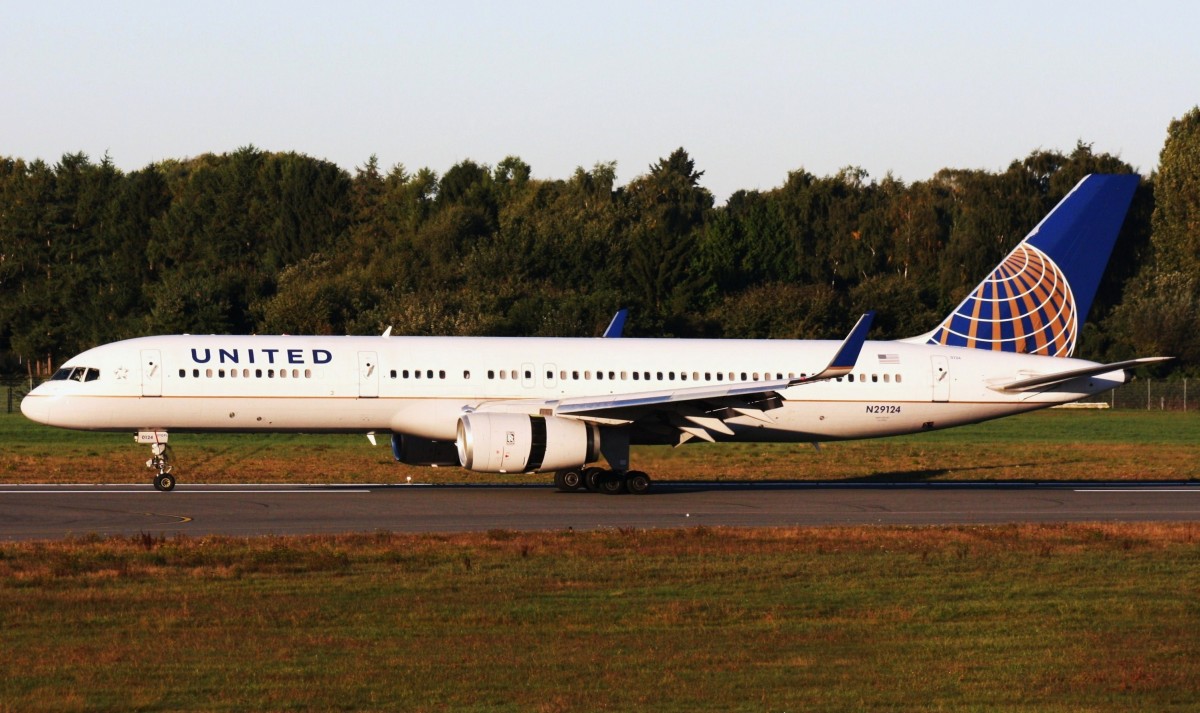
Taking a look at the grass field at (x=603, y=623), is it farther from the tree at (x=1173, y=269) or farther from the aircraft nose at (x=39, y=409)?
the tree at (x=1173, y=269)

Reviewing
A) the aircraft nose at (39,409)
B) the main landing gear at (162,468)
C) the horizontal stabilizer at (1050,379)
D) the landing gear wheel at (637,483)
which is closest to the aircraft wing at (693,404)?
the landing gear wheel at (637,483)

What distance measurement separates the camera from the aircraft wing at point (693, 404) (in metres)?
29.8

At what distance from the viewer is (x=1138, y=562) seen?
67.1 ft

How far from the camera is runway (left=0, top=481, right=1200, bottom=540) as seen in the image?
962 inches

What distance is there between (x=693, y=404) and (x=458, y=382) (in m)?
4.86

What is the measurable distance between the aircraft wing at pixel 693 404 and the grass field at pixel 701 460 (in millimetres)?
4618

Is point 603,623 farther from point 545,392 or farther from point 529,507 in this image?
point 545,392

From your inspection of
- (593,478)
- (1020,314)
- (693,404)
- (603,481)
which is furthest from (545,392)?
(1020,314)

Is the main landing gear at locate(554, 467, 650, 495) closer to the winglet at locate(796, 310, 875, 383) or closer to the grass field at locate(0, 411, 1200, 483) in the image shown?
the grass field at locate(0, 411, 1200, 483)

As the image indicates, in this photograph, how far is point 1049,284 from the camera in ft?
120

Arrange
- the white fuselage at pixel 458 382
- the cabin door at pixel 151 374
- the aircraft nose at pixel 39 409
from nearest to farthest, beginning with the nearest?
the cabin door at pixel 151 374 < the white fuselage at pixel 458 382 < the aircraft nose at pixel 39 409

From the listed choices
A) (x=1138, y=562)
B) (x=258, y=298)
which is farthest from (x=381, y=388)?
(x=258, y=298)

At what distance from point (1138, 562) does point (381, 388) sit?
16.0 m

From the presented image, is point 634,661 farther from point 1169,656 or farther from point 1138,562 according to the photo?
point 1138,562
